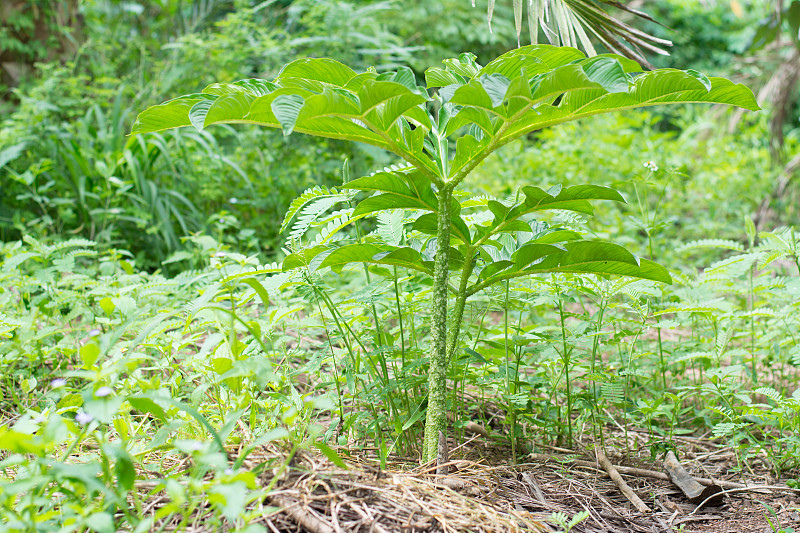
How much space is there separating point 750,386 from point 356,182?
1.77 m

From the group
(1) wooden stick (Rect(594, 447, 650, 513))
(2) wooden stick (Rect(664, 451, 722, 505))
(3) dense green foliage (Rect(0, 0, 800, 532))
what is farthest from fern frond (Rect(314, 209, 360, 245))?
(2) wooden stick (Rect(664, 451, 722, 505))

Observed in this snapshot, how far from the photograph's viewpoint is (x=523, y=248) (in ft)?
4.09

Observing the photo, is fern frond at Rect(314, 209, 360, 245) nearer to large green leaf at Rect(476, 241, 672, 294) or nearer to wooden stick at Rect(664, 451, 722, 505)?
large green leaf at Rect(476, 241, 672, 294)

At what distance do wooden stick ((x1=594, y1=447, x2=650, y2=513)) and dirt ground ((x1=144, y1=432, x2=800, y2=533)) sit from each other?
2cm

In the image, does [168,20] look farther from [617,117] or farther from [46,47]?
[617,117]

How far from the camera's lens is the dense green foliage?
1055 millimetres

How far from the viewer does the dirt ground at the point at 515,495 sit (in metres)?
1.01

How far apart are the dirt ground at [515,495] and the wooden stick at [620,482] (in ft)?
0.05

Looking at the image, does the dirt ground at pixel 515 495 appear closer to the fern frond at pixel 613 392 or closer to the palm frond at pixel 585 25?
the fern frond at pixel 613 392

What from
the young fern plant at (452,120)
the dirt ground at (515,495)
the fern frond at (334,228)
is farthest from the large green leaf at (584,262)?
the dirt ground at (515,495)

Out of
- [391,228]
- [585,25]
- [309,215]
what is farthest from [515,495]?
[585,25]

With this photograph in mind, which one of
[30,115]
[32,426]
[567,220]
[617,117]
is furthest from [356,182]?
[617,117]

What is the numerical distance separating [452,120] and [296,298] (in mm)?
1021

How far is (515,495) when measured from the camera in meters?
1.30
